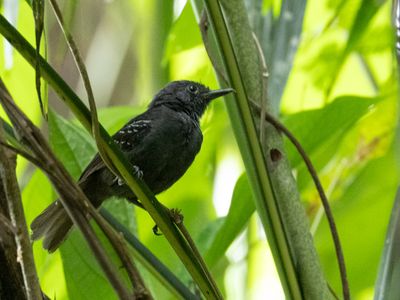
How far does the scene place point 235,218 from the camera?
2.39 meters

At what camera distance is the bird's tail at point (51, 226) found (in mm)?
2554

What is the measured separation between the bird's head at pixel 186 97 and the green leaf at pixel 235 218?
3.75 feet

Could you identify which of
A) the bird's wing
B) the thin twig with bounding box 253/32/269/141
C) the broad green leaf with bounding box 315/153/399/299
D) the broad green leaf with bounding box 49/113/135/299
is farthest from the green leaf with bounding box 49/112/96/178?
the broad green leaf with bounding box 315/153/399/299

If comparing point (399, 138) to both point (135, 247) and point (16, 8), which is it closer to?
point (135, 247)

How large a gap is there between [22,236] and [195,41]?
5.69 ft

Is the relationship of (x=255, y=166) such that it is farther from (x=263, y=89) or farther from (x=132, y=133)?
(x=132, y=133)

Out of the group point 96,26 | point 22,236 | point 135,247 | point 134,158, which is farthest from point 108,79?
point 22,236

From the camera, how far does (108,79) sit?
5715 millimetres

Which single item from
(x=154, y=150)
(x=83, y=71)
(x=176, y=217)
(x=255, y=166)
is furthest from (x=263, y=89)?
(x=154, y=150)

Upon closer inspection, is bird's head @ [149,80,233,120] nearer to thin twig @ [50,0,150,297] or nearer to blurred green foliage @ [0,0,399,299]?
blurred green foliage @ [0,0,399,299]

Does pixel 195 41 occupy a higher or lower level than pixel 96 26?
lower

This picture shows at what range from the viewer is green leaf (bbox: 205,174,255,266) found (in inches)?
93.1

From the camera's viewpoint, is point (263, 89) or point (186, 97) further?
point (186, 97)

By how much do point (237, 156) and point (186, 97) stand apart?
13.5 inches
